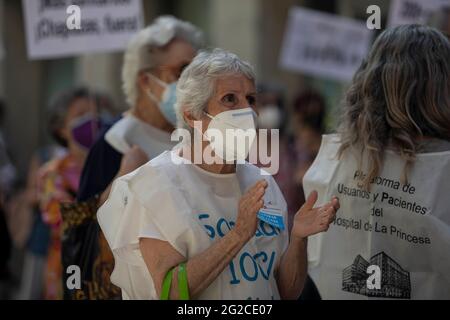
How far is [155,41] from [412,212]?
176 centimetres

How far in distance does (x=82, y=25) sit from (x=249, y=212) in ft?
9.11

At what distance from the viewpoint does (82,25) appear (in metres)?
5.43

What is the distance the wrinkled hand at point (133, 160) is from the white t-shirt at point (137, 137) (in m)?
0.23

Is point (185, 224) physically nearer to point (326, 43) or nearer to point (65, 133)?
point (65, 133)

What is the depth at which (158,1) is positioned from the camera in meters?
12.4

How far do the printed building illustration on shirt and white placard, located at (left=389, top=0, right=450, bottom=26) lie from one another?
2.56 metres

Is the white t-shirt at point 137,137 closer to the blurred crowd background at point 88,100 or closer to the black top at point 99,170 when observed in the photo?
the black top at point 99,170

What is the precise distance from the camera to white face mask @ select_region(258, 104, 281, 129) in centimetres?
709

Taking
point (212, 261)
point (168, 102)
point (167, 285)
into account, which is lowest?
point (167, 285)

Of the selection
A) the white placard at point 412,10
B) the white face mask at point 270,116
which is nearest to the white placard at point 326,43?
the white face mask at point 270,116

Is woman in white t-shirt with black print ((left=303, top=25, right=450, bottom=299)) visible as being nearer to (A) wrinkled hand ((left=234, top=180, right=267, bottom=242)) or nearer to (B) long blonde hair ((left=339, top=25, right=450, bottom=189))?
(B) long blonde hair ((left=339, top=25, right=450, bottom=189))

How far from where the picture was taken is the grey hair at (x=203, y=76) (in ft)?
10.8

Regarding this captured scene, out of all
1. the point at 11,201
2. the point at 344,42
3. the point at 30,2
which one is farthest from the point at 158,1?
the point at 30,2

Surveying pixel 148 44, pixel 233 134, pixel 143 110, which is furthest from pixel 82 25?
pixel 233 134
